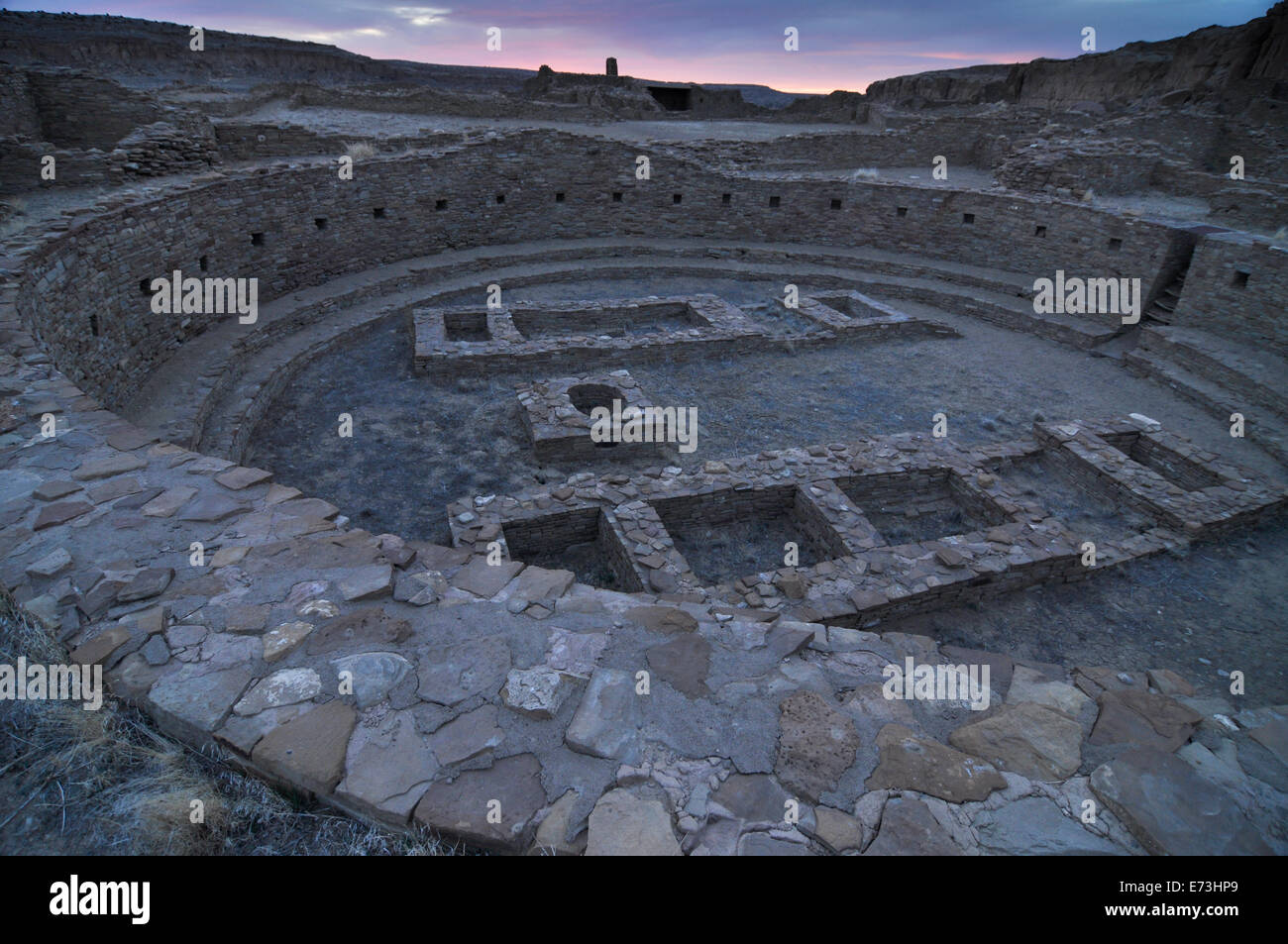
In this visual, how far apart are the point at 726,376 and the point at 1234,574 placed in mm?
6907

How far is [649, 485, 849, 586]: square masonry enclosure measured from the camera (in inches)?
290

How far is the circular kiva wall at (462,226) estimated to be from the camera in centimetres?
838

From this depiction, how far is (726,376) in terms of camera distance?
37.3 feet

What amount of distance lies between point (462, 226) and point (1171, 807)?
15.9 meters

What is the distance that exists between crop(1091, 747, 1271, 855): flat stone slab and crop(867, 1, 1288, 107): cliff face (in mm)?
24997

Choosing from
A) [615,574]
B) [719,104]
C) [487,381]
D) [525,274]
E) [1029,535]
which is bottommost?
[615,574]

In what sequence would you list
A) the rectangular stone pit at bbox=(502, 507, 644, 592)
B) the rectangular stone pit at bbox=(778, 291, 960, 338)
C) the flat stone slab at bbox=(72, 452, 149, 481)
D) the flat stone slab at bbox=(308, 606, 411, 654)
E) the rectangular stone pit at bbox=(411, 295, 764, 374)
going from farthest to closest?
the rectangular stone pit at bbox=(778, 291, 960, 338) < the rectangular stone pit at bbox=(411, 295, 764, 374) < the rectangular stone pit at bbox=(502, 507, 644, 592) < the flat stone slab at bbox=(72, 452, 149, 481) < the flat stone slab at bbox=(308, 606, 411, 654)

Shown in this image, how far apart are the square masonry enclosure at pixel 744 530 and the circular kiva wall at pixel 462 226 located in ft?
21.5

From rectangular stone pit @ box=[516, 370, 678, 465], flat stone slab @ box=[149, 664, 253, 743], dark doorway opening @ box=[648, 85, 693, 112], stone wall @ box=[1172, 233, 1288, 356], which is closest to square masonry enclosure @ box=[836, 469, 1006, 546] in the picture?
rectangular stone pit @ box=[516, 370, 678, 465]
